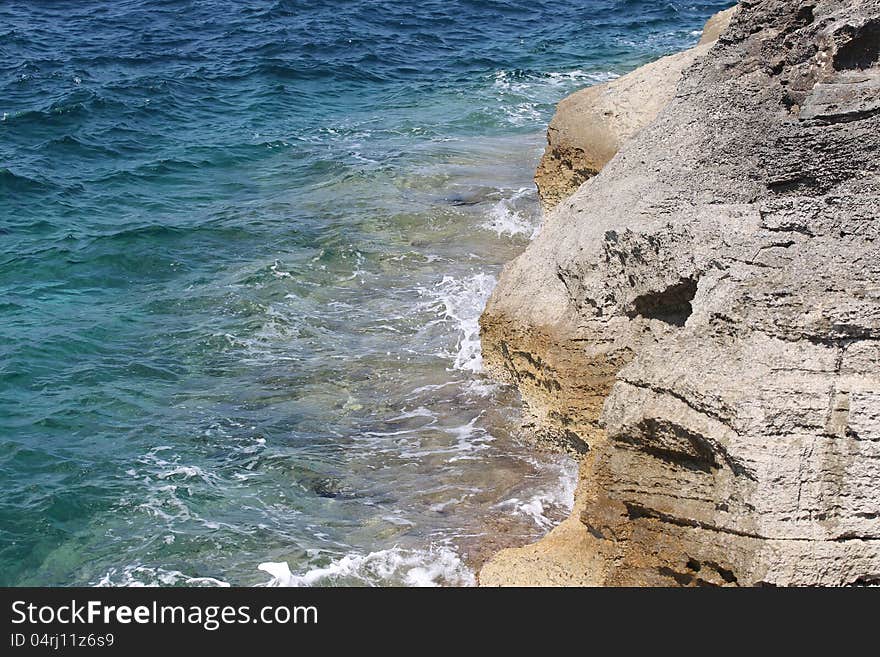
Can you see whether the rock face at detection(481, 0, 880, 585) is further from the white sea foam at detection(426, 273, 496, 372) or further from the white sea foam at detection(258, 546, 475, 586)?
the white sea foam at detection(426, 273, 496, 372)

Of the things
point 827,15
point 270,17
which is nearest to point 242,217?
point 827,15

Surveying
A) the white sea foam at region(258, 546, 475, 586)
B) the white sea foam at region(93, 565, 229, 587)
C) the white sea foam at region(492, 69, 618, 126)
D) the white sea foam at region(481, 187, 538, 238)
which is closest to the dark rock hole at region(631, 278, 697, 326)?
the white sea foam at region(258, 546, 475, 586)

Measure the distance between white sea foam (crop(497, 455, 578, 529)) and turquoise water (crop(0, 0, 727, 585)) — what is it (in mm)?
33

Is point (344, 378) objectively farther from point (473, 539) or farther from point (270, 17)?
point (270, 17)

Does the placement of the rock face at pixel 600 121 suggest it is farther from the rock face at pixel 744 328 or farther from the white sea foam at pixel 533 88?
the white sea foam at pixel 533 88

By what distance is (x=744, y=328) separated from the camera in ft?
18.7

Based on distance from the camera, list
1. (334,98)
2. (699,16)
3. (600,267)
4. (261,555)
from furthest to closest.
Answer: (699,16), (334,98), (261,555), (600,267)

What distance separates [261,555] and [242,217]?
818cm

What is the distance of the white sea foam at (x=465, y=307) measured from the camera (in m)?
10.5

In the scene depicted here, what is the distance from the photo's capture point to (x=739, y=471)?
543 cm

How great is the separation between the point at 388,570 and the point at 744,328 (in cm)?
331

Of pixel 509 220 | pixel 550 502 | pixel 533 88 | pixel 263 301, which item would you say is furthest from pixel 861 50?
pixel 533 88

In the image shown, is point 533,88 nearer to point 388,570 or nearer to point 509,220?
point 509,220

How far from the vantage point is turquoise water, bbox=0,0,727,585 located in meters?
8.26
